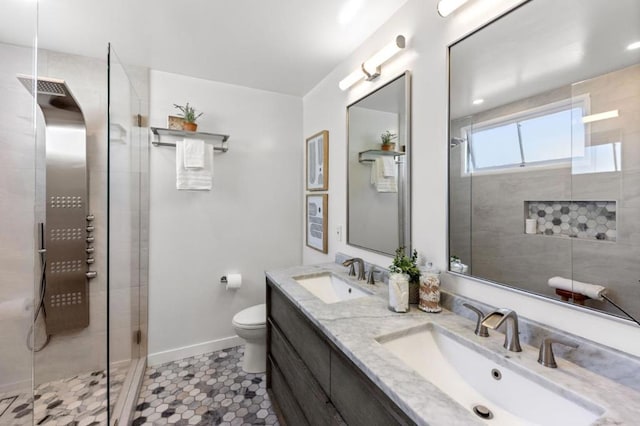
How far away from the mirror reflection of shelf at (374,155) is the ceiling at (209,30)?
722mm

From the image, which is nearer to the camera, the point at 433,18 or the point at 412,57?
the point at 433,18

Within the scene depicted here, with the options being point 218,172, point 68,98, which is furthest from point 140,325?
point 68,98

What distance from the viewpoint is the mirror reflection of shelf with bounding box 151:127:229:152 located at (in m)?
2.16

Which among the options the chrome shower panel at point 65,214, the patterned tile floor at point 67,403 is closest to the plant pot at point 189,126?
the chrome shower panel at point 65,214

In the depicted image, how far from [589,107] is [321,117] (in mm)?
1838

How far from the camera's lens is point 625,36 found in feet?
2.44

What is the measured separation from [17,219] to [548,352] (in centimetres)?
276

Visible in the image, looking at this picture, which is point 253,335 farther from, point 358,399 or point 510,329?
point 510,329

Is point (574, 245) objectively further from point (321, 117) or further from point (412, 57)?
point (321, 117)

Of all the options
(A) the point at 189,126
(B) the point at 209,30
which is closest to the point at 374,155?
(B) the point at 209,30

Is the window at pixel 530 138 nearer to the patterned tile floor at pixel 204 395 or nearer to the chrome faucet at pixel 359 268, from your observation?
the chrome faucet at pixel 359 268

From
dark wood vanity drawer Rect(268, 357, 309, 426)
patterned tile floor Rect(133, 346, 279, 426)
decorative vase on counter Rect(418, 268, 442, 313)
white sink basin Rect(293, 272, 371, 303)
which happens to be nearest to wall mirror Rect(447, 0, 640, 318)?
decorative vase on counter Rect(418, 268, 442, 313)

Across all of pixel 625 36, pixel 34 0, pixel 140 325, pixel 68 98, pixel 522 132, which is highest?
pixel 34 0

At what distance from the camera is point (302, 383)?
50.5 inches
